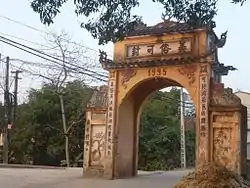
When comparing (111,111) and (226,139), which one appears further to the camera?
(111,111)

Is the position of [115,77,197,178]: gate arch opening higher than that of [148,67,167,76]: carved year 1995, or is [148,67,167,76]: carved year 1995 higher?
[148,67,167,76]: carved year 1995

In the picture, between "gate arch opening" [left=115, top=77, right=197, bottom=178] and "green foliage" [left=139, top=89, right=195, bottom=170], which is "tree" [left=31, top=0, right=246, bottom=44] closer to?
"gate arch opening" [left=115, top=77, right=197, bottom=178]

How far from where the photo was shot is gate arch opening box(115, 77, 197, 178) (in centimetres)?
1675

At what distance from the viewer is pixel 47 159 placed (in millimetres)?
30172

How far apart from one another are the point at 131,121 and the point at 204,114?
3569 millimetres

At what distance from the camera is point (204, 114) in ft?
49.6

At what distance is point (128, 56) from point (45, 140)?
14268mm

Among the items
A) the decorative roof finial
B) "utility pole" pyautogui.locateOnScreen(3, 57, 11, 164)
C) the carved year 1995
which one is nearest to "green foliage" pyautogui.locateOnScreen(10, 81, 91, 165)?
"utility pole" pyautogui.locateOnScreen(3, 57, 11, 164)

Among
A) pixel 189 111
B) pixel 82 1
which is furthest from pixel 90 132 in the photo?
pixel 189 111

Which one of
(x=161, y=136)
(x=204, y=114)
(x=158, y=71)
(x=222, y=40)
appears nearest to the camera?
(x=204, y=114)

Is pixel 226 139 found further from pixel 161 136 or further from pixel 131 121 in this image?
pixel 161 136

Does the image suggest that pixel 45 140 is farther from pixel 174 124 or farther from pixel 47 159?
pixel 174 124

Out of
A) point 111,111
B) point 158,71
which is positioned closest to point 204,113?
point 158,71

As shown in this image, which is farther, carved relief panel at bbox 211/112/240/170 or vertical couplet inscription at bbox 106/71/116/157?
vertical couplet inscription at bbox 106/71/116/157
